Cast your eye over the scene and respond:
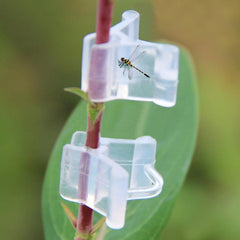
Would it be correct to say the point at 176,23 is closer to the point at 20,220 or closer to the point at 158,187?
the point at 20,220

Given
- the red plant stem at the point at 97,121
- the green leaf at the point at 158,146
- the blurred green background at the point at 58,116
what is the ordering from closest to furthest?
1. the red plant stem at the point at 97,121
2. the green leaf at the point at 158,146
3. the blurred green background at the point at 58,116

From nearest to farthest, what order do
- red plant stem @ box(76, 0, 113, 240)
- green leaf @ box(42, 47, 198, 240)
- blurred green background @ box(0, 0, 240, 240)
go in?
1. red plant stem @ box(76, 0, 113, 240)
2. green leaf @ box(42, 47, 198, 240)
3. blurred green background @ box(0, 0, 240, 240)

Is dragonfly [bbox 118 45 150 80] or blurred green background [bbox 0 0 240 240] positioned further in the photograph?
blurred green background [bbox 0 0 240 240]

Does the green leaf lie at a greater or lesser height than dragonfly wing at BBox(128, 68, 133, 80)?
lesser

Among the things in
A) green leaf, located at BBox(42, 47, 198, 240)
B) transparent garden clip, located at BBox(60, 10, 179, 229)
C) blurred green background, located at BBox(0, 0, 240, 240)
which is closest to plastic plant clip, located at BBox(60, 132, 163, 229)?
transparent garden clip, located at BBox(60, 10, 179, 229)

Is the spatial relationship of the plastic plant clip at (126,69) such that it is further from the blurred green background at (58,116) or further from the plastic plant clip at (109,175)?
the blurred green background at (58,116)

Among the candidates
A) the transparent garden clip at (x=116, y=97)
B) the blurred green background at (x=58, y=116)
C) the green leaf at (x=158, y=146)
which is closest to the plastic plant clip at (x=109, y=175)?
the transparent garden clip at (x=116, y=97)

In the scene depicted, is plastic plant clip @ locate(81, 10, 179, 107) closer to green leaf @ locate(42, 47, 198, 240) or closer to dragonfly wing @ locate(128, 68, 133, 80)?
dragonfly wing @ locate(128, 68, 133, 80)

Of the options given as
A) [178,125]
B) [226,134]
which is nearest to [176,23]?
[226,134]
